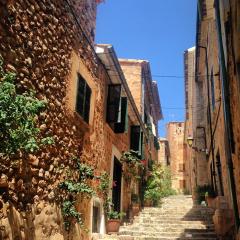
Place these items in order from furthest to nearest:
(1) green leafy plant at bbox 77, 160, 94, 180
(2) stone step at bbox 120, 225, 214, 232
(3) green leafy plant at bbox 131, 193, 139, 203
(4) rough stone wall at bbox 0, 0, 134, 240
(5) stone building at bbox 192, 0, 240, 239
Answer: (3) green leafy plant at bbox 131, 193, 139, 203 < (2) stone step at bbox 120, 225, 214, 232 < (1) green leafy plant at bbox 77, 160, 94, 180 < (5) stone building at bbox 192, 0, 240, 239 < (4) rough stone wall at bbox 0, 0, 134, 240

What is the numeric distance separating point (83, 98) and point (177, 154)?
2605cm

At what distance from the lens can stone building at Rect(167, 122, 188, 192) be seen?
104ft

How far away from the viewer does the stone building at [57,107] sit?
468 cm

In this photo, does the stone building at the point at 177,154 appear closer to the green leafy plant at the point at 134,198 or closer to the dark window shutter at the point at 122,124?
the green leafy plant at the point at 134,198

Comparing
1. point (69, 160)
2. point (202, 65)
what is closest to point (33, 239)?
point (69, 160)

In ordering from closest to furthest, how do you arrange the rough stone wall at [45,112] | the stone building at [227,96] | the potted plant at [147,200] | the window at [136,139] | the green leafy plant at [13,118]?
the green leafy plant at [13,118], the rough stone wall at [45,112], the stone building at [227,96], the window at [136,139], the potted plant at [147,200]

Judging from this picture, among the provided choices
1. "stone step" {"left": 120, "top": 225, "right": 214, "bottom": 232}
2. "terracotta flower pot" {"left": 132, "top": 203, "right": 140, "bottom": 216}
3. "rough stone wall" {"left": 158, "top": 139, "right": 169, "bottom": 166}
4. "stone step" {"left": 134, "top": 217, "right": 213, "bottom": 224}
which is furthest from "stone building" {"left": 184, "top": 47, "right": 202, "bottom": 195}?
"stone step" {"left": 120, "top": 225, "right": 214, "bottom": 232}

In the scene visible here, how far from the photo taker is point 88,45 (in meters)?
8.26

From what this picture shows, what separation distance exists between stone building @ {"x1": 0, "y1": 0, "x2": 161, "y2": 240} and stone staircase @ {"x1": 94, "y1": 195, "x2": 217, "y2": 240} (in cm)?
122

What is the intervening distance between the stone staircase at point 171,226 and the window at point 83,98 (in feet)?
9.54

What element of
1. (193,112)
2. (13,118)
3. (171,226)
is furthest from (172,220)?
(193,112)

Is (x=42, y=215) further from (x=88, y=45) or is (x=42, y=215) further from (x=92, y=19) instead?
(x=92, y=19)

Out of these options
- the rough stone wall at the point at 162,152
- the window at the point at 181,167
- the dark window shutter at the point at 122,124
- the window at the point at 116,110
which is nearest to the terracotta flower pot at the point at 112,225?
the window at the point at 116,110

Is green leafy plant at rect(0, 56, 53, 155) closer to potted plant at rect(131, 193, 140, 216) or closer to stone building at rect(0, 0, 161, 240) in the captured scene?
stone building at rect(0, 0, 161, 240)
